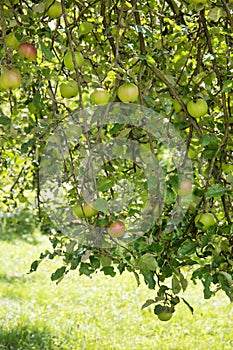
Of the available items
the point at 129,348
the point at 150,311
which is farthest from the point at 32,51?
the point at 150,311

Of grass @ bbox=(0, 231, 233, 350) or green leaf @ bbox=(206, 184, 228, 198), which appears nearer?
green leaf @ bbox=(206, 184, 228, 198)

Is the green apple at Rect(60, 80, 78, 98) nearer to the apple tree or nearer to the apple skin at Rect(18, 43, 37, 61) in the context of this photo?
the apple tree

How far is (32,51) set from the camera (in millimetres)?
1511

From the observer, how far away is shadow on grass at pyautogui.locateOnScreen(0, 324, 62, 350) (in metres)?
3.20

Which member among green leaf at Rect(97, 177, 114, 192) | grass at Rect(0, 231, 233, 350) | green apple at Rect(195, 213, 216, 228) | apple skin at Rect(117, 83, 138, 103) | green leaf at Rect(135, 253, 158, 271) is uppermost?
grass at Rect(0, 231, 233, 350)

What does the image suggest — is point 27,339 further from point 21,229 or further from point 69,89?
point 21,229

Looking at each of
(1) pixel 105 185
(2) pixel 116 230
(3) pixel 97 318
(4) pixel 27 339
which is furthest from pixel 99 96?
(3) pixel 97 318

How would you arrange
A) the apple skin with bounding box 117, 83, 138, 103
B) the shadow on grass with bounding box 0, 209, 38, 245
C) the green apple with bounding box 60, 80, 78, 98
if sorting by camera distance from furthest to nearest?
the shadow on grass with bounding box 0, 209, 38, 245, the green apple with bounding box 60, 80, 78, 98, the apple skin with bounding box 117, 83, 138, 103

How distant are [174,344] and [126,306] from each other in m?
0.78

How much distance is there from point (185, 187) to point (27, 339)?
2.08 m

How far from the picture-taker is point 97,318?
148 inches

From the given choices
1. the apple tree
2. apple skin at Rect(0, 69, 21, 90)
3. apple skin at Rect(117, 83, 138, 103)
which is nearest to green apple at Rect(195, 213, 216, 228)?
the apple tree

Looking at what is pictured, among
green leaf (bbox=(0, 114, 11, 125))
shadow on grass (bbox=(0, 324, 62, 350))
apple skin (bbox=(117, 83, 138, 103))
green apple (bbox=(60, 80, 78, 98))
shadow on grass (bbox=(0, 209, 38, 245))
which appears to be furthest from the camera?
shadow on grass (bbox=(0, 209, 38, 245))

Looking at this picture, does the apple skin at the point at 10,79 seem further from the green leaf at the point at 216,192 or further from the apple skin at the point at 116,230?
the green leaf at the point at 216,192
